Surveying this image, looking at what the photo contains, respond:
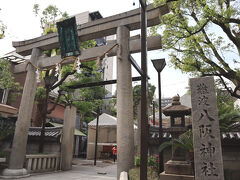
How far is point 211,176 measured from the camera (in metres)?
4.14

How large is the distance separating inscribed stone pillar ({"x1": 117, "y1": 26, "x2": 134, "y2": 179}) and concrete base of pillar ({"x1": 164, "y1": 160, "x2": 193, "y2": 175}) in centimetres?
132

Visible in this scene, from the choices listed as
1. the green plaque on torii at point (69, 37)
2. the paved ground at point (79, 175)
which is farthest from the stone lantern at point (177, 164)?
the green plaque on torii at point (69, 37)

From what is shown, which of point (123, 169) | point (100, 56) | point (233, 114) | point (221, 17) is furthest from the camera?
point (221, 17)

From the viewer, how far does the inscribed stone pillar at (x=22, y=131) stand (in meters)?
8.25

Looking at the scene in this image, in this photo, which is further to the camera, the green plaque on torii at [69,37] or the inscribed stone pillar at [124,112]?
the green plaque on torii at [69,37]

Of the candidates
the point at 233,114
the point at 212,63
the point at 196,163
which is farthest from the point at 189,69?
the point at 196,163

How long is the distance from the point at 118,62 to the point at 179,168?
457 cm

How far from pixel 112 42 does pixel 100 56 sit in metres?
1.01

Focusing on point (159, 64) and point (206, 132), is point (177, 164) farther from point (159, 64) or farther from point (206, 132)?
point (159, 64)

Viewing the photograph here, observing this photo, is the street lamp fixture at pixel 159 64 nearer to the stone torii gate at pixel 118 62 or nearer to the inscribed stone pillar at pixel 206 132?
the stone torii gate at pixel 118 62

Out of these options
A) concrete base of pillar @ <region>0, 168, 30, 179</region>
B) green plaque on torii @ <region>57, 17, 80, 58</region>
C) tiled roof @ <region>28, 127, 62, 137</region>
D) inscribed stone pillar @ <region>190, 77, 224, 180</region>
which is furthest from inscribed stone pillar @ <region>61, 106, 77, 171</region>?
inscribed stone pillar @ <region>190, 77, 224, 180</region>

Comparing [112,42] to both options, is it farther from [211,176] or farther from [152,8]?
[211,176]

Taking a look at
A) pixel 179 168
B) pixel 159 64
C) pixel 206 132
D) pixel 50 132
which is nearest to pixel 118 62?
pixel 159 64

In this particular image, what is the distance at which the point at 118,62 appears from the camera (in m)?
7.45
